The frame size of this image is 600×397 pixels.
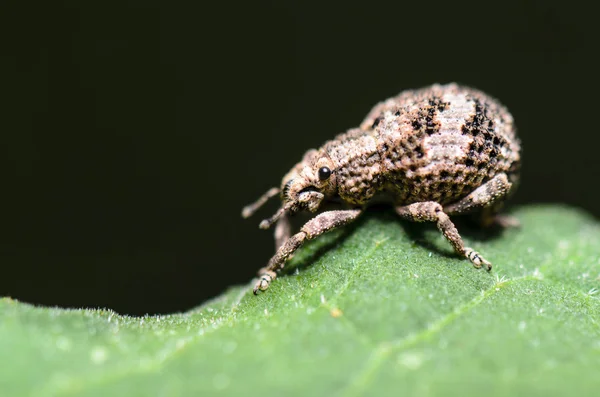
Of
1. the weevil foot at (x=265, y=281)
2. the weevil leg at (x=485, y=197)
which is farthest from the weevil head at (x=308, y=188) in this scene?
the weevil leg at (x=485, y=197)

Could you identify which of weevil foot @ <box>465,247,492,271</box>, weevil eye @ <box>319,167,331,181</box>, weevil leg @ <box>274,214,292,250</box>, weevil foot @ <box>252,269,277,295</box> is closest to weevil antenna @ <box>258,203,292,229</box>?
weevil leg @ <box>274,214,292,250</box>

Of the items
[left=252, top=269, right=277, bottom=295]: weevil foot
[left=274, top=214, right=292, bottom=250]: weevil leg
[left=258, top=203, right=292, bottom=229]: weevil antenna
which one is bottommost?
[left=252, top=269, right=277, bottom=295]: weevil foot

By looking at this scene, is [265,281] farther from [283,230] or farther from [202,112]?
[202,112]

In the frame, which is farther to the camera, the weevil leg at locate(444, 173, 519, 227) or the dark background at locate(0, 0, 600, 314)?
the dark background at locate(0, 0, 600, 314)

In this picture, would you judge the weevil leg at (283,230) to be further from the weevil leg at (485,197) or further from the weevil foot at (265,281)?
the weevil leg at (485,197)

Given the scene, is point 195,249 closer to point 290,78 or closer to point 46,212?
point 46,212

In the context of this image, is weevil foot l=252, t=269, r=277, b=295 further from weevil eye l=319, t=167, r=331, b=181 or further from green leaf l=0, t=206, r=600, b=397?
weevil eye l=319, t=167, r=331, b=181
